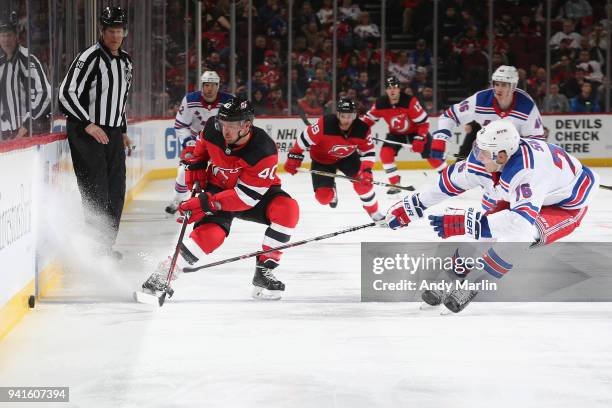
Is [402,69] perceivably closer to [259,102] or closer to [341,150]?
[259,102]

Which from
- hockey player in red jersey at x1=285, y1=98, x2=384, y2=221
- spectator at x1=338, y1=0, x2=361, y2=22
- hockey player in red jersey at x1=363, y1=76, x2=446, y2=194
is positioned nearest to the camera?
hockey player in red jersey at x1=285, y1=98, x2=384, y2=221

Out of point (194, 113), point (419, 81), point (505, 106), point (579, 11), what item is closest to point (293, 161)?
point (194, 113)

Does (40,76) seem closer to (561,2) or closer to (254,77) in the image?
(254,77)

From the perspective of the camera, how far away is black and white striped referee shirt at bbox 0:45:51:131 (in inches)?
161

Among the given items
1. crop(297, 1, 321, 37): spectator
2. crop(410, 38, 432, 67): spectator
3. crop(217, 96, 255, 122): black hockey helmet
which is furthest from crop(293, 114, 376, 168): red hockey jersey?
crop(410, 38, 432, 67): spectator

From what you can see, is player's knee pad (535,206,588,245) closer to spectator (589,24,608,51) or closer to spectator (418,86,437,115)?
spectator (418,86,437,115)

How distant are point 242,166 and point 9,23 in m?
1.14

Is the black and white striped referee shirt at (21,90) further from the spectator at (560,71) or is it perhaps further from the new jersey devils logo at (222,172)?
the spectator at (560,71)

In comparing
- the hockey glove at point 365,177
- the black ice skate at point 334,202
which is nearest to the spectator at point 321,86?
the black ice skate at point 334,202

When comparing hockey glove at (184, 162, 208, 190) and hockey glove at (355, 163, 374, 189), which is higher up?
→ hockey glove at (184, 162, 208, 190)

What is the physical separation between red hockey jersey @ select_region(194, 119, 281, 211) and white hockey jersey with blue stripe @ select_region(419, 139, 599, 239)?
26.9 inches

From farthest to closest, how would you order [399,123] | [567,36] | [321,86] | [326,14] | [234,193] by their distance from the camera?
[567,36] → [326,14] → [321,86] → [399,123] → [234,193]

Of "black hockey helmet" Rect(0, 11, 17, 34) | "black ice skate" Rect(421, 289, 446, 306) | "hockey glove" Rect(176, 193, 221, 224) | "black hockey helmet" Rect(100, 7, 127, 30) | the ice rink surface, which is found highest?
"black hockey helmet" Rect(100, 7, 127, 30)

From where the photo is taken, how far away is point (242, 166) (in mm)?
4672
